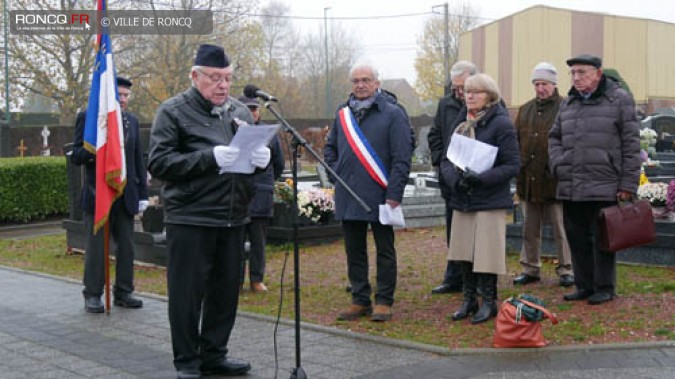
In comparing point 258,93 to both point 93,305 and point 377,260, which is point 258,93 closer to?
point 377,260

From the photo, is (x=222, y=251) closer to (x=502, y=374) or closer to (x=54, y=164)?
(x=502, y=374)

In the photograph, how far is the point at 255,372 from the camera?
5777 millimetres

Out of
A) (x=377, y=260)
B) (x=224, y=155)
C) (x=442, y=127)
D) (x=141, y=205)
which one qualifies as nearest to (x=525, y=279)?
(x=442, y=127)

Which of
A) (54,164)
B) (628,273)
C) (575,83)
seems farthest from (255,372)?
(54,164)

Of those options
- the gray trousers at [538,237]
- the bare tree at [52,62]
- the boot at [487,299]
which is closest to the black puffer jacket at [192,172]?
the boot at [487,299]

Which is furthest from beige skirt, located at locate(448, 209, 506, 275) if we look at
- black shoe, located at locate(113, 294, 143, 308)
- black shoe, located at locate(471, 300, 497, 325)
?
black shoe, located at locate(113, 294, 143, 308)

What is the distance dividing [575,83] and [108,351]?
4391 millimetres

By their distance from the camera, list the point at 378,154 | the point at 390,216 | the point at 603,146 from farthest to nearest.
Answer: the point at 603,146, the point at 378,154, the point at 390,216

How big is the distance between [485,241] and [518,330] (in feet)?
3.07

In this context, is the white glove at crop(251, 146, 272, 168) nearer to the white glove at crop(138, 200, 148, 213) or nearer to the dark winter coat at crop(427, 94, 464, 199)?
the dark winter coat at crop(427, 94, 464, 199)

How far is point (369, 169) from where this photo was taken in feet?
23.1

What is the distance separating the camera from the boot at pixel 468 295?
280 inches

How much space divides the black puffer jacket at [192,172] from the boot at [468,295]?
7.70 feet

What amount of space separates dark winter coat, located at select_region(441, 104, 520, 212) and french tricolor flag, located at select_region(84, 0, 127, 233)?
9.78 ft
